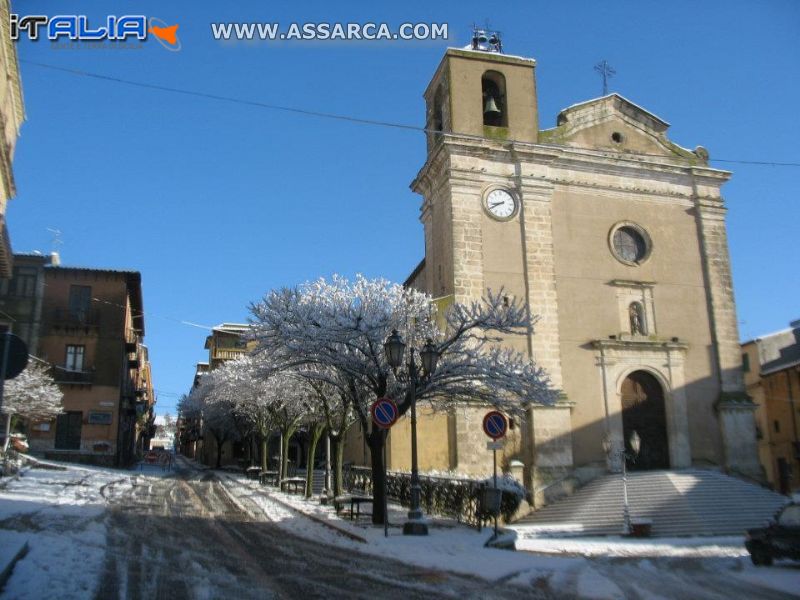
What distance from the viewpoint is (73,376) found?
118 ft

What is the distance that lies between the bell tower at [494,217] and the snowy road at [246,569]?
35.8ft

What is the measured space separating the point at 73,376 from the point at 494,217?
24.4 m

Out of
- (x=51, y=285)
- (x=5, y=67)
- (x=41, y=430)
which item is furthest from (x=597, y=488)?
(x=51, y=285)

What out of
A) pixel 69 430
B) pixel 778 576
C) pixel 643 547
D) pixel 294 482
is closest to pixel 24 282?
pixel 69 430

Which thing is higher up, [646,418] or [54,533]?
[646,418]

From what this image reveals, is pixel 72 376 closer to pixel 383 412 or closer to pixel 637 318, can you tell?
pixel 637 318

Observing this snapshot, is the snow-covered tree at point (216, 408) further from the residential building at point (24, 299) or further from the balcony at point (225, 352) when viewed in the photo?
the balcony at point (225, 352)

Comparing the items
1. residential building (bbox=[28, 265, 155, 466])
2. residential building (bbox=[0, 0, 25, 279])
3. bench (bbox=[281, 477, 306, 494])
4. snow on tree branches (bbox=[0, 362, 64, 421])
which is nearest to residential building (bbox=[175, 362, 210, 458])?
residential building (bbox=[28, 265, 155, 466])

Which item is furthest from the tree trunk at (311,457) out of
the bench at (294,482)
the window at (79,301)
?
the window at (79,301)

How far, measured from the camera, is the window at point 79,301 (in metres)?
36.8

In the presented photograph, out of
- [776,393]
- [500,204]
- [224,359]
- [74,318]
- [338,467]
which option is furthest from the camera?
[224,359]

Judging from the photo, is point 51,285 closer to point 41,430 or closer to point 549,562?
point 41,430

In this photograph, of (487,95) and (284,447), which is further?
(284,447)

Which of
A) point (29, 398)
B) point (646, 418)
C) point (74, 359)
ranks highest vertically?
point (74, 359)
